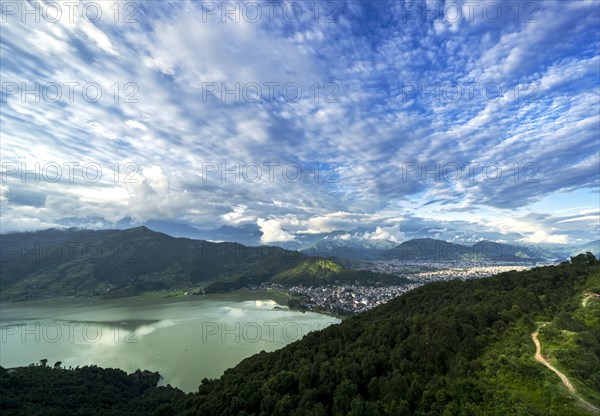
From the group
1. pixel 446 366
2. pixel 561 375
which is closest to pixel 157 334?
pixel 446 366

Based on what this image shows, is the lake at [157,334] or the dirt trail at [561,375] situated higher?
the dirt trail at [561,375]

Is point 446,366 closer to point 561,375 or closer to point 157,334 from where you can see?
point 561,375

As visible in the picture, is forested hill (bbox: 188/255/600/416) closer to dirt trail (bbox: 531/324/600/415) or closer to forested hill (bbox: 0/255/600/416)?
forested hill (bbox: 0/255/600/416)

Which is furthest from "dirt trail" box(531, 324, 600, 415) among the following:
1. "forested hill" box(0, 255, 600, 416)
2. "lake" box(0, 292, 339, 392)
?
"lake" box(0, 292, 339, 392)

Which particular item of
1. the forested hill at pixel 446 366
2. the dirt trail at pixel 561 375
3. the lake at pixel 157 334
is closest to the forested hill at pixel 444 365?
the forested hill at pixel 446 366

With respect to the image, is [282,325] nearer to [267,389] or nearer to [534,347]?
[267,389]

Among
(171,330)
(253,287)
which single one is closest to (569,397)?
(171,330)

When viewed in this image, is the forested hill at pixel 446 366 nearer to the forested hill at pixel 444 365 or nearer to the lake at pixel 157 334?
the forested hill at pixel 444 365
